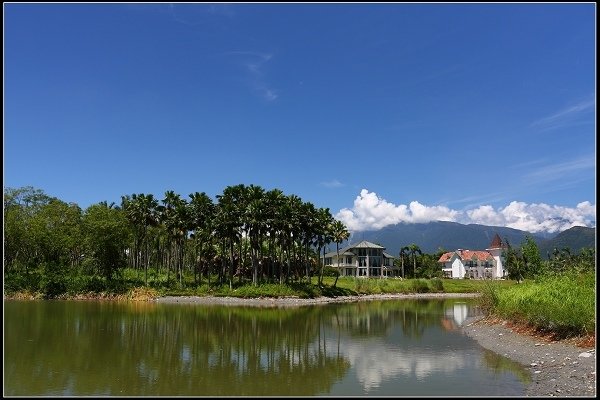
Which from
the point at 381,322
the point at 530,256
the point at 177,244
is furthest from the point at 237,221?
the point at 530,256

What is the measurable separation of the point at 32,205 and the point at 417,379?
90.2m

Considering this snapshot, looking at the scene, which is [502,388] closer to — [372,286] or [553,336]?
[553,336]

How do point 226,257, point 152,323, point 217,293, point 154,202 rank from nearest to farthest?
1. point 152,323
2. point 217,293
3. point 154,202
4. point 226,257

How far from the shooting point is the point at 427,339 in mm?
31078

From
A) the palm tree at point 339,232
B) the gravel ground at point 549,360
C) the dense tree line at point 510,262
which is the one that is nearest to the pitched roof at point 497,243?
the dense tree line at point 510,262

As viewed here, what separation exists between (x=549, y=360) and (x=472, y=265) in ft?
434

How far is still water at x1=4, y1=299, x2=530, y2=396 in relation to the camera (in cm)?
1767

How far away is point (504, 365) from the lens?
70.2 feet

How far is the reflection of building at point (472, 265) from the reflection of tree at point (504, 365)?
123785 mm

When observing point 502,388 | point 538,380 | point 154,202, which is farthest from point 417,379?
point 154,202

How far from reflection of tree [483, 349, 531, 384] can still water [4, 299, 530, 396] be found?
0.04 metres

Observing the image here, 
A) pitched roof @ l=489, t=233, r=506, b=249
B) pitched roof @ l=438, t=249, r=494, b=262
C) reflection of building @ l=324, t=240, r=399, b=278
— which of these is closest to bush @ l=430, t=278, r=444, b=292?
reflection of building @ l=324, t=240, r=399, b=278

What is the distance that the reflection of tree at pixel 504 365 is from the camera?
18.9 m

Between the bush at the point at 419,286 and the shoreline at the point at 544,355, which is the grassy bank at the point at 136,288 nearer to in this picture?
the bush at the point at 419,286
